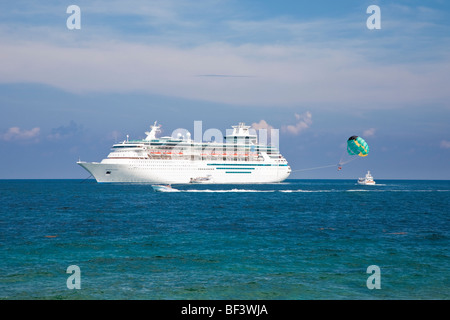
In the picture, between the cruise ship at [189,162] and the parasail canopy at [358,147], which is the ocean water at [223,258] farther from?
the cruise ship at [189,162]

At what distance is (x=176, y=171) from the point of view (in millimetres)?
104938

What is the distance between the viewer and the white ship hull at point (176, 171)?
100500 millimetres

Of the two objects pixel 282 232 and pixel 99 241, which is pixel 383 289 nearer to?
pixel 282 232

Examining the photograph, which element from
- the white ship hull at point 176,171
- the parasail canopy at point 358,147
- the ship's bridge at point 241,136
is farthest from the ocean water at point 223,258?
the ship's bridge at point 241,136

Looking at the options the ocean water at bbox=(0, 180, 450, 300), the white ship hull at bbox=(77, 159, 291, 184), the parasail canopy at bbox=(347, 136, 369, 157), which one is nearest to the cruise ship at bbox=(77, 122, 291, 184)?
the white ship hull at bbox=(77, 159, 291, 184)

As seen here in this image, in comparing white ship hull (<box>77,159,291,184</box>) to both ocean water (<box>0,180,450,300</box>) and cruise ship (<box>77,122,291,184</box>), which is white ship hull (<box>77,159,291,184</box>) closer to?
cruise ship (<box>77,122,291,184</box>)

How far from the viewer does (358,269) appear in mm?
17672

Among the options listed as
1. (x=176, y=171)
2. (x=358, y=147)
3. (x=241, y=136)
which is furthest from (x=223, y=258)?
(x=241, y=136)

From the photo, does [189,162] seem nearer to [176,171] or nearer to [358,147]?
[176,171]

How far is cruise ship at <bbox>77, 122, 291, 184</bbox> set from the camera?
332 feet

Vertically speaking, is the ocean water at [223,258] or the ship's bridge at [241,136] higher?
the ship's bridge at [241,136]

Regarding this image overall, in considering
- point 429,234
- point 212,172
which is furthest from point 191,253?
point 212,172

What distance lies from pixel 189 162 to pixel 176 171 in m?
4.11
